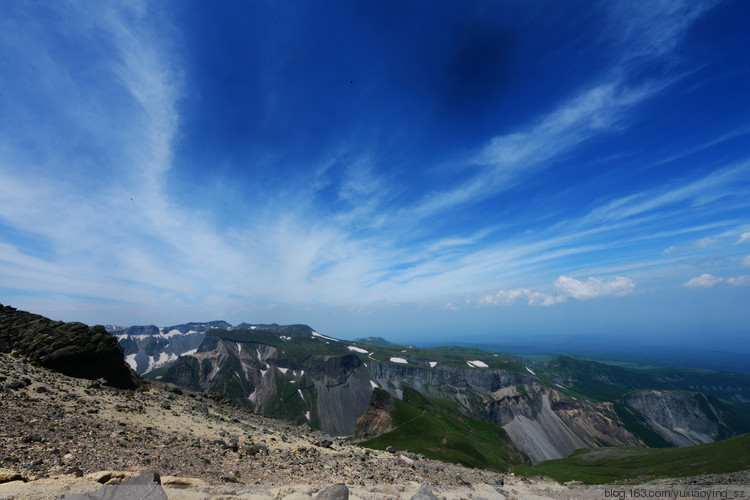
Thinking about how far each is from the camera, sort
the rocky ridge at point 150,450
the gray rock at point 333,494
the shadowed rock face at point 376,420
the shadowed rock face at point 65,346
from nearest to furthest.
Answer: the gray rock at point 333,494
the rocky ridge at point 150,450
the shadowed rock face at point 65,346
the shadowed rock face at point 376,420

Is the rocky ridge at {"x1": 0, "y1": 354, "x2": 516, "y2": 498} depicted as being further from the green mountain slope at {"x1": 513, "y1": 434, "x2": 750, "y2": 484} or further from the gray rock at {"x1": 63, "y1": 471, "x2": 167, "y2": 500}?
the green mountain slope at {"x1": 513, "y1": 434, "x2": 750, "y2": 484}

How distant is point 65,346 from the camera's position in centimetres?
3322

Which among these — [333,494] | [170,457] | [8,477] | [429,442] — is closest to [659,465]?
[429,442]

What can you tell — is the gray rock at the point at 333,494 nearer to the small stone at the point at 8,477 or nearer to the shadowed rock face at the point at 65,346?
the small stone at the point at 8,477

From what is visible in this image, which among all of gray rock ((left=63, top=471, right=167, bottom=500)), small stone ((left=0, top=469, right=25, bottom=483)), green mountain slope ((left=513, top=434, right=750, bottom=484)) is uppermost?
small stone ((left=0, top=469, right=25, bottom=483))

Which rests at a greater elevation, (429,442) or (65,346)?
(65,346)

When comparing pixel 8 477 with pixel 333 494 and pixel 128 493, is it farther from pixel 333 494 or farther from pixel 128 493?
pixel 333 494

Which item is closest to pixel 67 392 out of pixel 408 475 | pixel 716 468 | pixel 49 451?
pixel 49 451

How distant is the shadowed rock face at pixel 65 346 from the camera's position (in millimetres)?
31953

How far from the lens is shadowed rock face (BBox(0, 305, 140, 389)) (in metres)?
32.0

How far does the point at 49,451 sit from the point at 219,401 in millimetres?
35874

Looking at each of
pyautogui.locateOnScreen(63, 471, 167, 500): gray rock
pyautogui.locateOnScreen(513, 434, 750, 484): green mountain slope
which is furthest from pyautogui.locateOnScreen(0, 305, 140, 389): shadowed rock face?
pyautogui.locateOnScreen(513, 434, 750, 484): green mountain slope

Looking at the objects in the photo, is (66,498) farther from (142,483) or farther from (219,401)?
(219,401)

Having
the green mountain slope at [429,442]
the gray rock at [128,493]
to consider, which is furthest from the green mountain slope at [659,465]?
the gray rock at [128,493]
